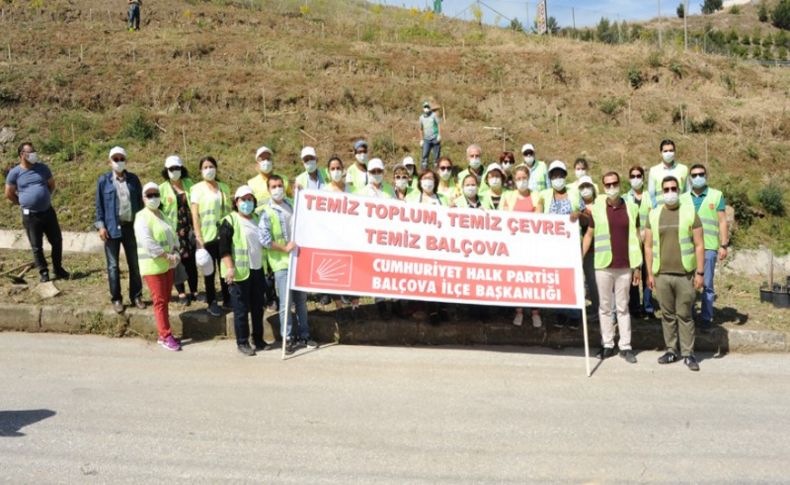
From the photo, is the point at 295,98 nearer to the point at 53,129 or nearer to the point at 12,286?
the point at 53,129

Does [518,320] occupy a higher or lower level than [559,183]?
lower

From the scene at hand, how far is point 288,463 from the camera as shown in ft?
14.7

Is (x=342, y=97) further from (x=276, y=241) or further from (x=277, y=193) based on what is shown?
(x=276, y=241)

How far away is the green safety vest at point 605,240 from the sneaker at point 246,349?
399 centimetres

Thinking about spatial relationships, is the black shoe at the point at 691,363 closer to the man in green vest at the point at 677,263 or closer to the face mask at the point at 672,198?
the man in green vest at the point at 677,263

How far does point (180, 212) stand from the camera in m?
7.95

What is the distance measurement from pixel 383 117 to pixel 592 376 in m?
17.1

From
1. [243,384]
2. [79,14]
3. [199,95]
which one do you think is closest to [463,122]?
[199,95]

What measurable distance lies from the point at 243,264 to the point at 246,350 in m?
0.97

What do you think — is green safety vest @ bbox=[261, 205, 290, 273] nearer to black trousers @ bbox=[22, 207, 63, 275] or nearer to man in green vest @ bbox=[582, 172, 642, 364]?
man in green vest @ bbox=[582, 172, 642, 364]

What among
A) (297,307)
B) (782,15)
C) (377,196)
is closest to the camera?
(297,307)

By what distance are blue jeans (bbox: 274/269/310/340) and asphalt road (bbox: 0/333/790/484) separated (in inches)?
12.4

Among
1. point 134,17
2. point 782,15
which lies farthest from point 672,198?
point 782,15

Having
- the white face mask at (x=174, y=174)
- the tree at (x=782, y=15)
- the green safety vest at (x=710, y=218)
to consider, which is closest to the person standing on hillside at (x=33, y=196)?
the white face mask at (x=174, y=174)
